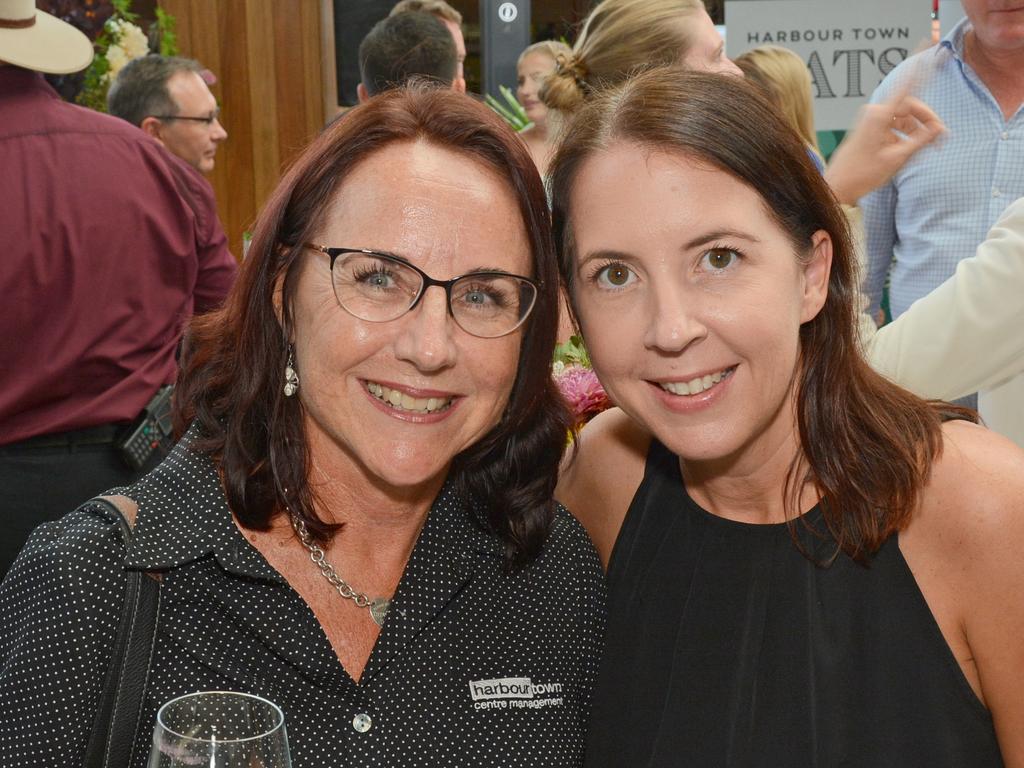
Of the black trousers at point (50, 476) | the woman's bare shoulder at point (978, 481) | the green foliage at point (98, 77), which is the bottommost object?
the black trousers at point (50, 476)

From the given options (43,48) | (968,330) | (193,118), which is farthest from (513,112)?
(968,330)

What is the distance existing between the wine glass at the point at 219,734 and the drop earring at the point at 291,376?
627mm

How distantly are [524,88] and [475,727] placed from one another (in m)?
4.39

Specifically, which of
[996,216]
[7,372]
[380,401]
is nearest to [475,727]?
[380,401]

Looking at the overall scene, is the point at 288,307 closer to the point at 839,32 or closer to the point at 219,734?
the point at 219,734

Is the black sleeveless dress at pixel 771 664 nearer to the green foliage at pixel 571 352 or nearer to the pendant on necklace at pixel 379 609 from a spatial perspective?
the pendant on necklace at pixel 379 609

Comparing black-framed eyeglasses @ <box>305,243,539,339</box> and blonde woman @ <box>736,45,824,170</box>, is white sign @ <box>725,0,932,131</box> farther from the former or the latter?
black-framed eyeglasses @ <box>305,243,539,339</box>

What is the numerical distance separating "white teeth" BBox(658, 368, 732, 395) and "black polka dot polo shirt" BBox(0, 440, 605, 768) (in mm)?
353

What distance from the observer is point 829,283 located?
177cm

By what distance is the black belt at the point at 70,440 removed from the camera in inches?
118

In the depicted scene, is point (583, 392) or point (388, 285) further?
point (583, 392)

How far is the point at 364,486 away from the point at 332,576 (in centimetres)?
13

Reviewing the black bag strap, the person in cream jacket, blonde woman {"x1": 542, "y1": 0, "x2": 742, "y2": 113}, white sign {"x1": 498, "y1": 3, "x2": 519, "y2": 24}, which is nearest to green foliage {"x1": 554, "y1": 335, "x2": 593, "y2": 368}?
the person in cream jacket

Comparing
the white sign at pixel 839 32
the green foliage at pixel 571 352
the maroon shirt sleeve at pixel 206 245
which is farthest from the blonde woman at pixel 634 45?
the maroon shirt sleeve at pixel 206 245
